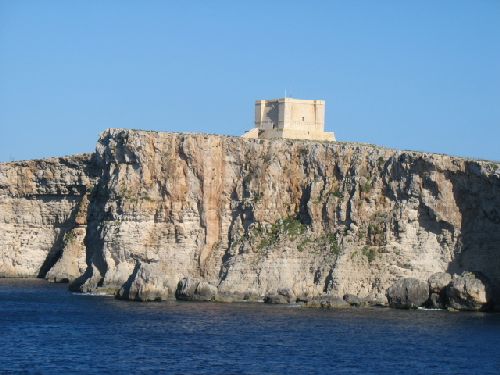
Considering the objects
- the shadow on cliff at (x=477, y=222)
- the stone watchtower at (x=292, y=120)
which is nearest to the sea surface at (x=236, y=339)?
the shadow on cliff at (x=477, y=222)

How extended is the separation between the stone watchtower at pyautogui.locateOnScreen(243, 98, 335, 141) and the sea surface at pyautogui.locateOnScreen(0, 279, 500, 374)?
71.8ft

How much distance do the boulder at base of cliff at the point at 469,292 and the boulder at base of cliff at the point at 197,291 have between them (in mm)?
16108

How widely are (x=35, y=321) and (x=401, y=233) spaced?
25040mm

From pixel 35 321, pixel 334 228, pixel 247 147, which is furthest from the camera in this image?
pixel 247 147

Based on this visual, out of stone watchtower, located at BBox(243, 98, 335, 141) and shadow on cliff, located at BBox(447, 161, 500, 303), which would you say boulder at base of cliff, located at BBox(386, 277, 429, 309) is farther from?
stone watchtower, located at BBox(243, 98, 335, 141)

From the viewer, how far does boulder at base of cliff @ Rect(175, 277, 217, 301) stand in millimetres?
78750

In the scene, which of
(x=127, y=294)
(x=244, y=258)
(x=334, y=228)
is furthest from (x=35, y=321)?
(x=334, y=228)

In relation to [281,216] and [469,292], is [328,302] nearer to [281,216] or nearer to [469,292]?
[469,292]

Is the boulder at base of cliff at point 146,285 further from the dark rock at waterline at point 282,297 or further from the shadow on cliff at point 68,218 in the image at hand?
the shadow on cliff at point 68,218

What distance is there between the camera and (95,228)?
9288 centimetres

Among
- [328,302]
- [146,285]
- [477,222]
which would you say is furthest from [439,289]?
[146,285]

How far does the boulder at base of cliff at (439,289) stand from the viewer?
73938 mm

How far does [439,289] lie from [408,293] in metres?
1.99

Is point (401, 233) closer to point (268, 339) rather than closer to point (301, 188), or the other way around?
point (301, 188)
